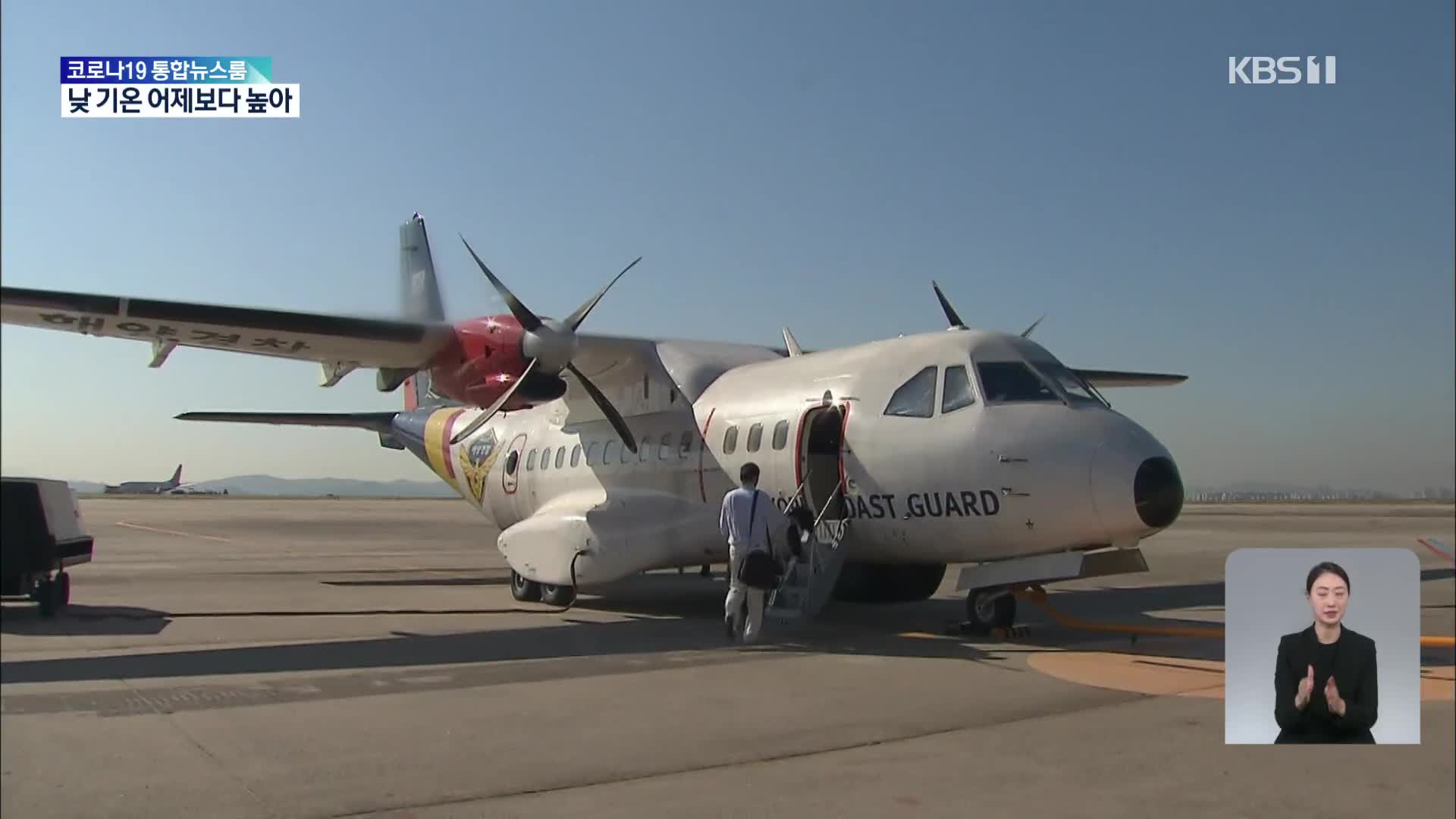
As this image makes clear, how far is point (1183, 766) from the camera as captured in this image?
16.6 feet

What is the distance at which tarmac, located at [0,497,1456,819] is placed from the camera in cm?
399

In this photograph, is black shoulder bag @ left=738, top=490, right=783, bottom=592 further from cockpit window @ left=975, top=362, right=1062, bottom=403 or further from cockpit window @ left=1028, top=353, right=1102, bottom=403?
cockpit window @ left=1028, top=353, right=1102, bottom=403

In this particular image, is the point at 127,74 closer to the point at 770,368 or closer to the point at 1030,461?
the point at 1030,461

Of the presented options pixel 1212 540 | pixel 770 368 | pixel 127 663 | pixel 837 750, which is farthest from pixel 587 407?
pixel 1212 540

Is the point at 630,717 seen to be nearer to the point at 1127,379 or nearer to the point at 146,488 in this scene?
the point at 146,488

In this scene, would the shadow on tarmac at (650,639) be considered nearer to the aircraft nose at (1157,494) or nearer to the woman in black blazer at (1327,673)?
the aircraft nose at (1157,494)

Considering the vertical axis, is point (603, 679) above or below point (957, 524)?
below

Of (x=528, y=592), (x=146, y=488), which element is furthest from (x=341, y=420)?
(x=146, y=488)

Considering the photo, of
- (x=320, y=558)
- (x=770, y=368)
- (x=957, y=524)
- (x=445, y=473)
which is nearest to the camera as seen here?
(x=957, y=524)

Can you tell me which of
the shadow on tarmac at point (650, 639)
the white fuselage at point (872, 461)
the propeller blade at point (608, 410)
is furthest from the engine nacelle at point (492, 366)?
the shadow on tarmac at point (650, 639)

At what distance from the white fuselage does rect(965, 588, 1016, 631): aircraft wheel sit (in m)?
0.38

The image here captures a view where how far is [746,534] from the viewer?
33.0 ft

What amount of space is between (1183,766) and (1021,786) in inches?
31.3

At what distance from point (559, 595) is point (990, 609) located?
5679 mm
